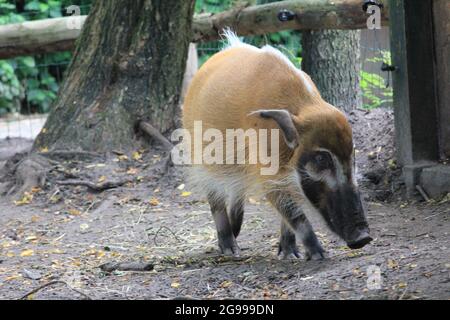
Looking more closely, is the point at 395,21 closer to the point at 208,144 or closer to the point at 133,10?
the point at 208,144

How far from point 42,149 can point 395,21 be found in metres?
3.40

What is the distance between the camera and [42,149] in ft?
25.6

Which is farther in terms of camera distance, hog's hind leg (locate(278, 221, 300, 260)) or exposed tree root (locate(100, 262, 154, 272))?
hog's hind leg (locate(278, 221, 300, 260))

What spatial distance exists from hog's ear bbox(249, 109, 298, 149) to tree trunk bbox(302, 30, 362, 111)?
3.33 m

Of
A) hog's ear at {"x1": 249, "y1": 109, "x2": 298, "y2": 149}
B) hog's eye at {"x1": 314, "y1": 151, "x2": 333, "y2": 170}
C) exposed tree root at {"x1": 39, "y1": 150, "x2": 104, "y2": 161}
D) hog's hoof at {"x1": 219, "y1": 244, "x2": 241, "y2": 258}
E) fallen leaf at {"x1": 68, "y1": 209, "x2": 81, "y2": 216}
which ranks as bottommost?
hog's hoof at {"x1": 219, "y1": 244, "x2": 241, "y2": 258}

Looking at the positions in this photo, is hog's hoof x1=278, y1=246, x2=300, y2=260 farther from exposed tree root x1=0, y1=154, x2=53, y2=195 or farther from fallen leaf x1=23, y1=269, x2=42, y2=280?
exposed tree root x1=0, y1=154, x2=53, y2=195

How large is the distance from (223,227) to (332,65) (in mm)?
3012

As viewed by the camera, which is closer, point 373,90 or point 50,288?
point 50,288

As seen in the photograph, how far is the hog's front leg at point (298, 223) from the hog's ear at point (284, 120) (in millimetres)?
412

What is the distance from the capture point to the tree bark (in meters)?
7.18

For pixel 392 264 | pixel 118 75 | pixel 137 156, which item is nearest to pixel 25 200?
pixel 137 156

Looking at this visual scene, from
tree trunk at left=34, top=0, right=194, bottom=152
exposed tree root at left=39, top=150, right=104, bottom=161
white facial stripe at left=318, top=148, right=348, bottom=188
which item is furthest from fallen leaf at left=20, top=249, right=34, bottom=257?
white facial stripe at left=318, top=148, right=348, bottom=188
